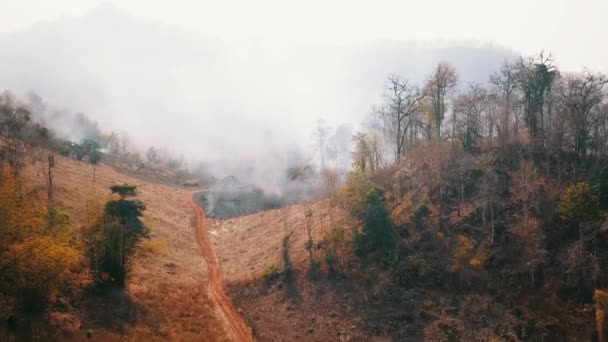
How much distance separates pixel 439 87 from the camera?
199 ft

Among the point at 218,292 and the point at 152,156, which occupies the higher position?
the point at 152,156

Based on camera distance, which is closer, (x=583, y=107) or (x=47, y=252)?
(x=47, y=252)

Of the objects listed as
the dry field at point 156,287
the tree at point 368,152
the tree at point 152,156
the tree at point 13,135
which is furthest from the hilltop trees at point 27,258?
the tree at point 152,156

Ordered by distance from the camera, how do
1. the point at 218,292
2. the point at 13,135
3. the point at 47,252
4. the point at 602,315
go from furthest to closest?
the point at 13,135, the point at 218,292, the point at 47,252, the point at 602,315

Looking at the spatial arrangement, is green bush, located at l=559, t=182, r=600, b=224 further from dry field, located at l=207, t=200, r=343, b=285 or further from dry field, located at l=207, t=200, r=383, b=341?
dry field, located at l=207, t=200, r=343, b=285

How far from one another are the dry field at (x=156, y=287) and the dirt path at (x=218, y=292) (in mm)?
874

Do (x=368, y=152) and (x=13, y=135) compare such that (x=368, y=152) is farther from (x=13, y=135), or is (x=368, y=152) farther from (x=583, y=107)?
(x=13, y=135)

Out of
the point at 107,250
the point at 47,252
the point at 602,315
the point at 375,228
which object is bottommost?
the point at 602,315

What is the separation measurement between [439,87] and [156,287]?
46.0m

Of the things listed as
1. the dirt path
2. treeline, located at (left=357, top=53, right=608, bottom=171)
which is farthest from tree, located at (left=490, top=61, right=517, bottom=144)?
the dirt path

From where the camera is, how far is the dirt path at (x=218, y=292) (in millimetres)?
35169

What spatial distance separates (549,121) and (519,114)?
7.58m

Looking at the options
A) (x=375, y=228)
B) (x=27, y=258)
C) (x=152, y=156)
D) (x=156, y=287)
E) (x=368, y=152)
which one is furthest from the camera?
(x=152, y=156)

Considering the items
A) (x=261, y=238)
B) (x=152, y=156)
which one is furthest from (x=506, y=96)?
(x=152, y=156)
